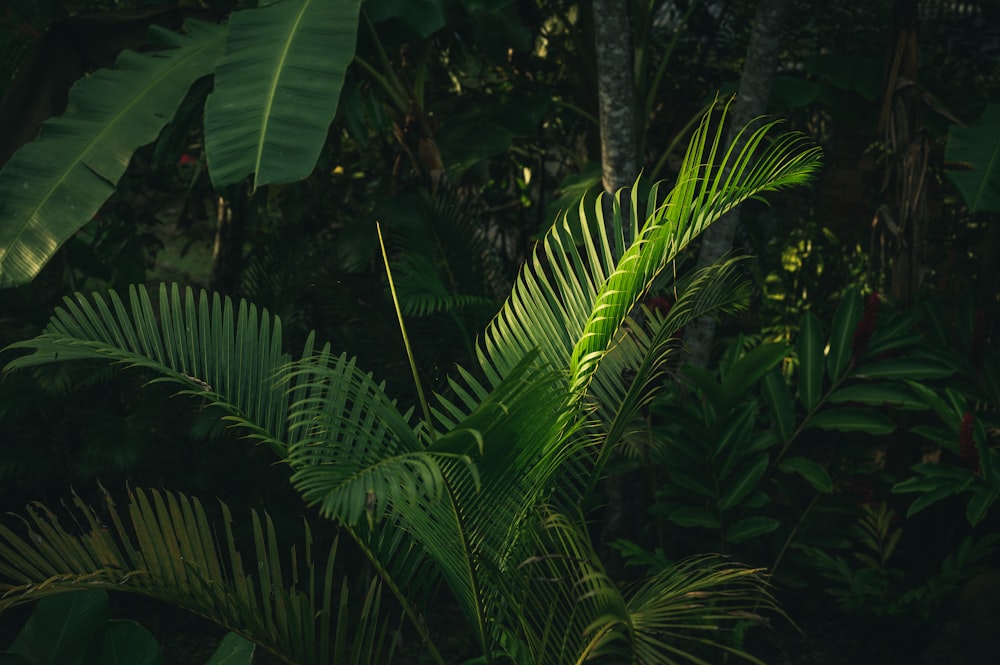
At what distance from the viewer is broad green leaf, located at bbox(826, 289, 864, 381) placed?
3553mm

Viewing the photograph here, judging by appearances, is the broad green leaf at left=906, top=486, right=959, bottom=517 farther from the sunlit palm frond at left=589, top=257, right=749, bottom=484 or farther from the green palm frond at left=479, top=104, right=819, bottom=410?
the green palm frond at left=479, top=104, right=819, bottom=410

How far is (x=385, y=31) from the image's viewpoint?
377 centimetres

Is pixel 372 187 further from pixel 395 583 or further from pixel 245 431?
pixel 395 583

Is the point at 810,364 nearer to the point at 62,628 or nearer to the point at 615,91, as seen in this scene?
the point at 615,91

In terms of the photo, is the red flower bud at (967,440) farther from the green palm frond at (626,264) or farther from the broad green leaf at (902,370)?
the green palm frond at (626,264)

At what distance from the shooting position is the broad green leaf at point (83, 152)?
2982mm

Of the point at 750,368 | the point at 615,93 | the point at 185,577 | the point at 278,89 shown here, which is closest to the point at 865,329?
the point at 750,368

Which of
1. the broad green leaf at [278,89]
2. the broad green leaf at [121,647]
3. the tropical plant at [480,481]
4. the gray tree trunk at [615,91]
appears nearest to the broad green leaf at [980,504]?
the tropical plant at [480,481]

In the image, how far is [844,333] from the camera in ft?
11.8

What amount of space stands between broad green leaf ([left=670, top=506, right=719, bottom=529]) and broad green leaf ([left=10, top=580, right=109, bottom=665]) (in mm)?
1931

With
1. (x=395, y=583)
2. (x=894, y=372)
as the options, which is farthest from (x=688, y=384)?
(x=395, y=583)

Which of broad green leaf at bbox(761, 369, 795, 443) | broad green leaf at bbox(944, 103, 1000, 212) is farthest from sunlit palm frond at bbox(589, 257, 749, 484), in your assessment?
broad green leaf at bbox(944, 103, 1000, 212)

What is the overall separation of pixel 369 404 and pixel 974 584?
2728mm

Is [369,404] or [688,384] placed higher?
[369,404]
